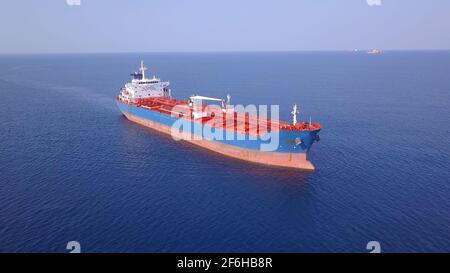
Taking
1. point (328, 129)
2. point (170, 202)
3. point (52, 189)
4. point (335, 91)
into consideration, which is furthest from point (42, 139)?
point (335, 91)

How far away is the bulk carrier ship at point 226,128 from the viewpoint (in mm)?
42406

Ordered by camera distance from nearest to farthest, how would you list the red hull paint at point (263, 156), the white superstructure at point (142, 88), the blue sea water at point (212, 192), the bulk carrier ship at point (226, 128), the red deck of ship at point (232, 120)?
the blue sea water at point (212, 192)
the bulk carrier ship at point (226, 128)
the red hull paint at point (263, 156)
the red deck of ship at point (232, 120)
the white superstructure at point (142, 88)

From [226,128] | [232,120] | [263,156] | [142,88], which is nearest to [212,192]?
[263,156]

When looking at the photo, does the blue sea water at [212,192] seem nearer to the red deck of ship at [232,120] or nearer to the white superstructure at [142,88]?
the red deck of ship at [232,120]

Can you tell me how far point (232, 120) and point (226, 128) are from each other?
563cm

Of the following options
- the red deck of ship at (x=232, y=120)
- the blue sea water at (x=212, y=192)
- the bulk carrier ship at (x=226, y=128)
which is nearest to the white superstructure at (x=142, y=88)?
the bulk carrier ship at (x=226, y=128)

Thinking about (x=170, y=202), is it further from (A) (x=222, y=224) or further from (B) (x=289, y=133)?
(B) (x=289, y=133)

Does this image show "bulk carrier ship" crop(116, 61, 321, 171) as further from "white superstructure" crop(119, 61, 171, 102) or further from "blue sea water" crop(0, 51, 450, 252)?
→ "blue sea water" crop(0, 51, 450, 252)

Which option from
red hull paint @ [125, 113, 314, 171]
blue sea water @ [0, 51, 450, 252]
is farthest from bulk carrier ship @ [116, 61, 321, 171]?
blue sea water @ [0, 51, 450, 252]

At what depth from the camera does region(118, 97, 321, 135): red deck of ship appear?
145 feet

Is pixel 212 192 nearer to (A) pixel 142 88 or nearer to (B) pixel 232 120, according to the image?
(B) pixel 232 120

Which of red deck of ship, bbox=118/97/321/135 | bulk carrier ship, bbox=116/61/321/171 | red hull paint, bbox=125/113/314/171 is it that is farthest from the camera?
red deck of ship, bbox=118/97/321/135

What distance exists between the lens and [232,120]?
2104 inches

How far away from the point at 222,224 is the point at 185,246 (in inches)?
175
